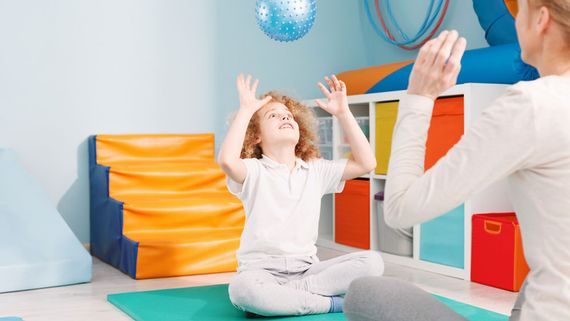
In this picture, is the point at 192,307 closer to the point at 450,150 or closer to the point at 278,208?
the point at 278,208

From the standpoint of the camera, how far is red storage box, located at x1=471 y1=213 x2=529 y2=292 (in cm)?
257

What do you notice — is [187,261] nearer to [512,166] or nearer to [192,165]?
[192,165]

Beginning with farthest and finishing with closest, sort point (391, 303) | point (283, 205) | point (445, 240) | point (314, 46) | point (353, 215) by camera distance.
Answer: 1. point (314, 46)
2. point (353, 215)
3. point (445, 240)
4. point (283, 205)
5. point (391, 303)

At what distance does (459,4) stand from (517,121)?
3056 millimetres

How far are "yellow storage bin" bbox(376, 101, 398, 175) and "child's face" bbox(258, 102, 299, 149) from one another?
1011 millimetres

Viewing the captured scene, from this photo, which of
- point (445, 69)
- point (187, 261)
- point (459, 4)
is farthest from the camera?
point (459, 4)

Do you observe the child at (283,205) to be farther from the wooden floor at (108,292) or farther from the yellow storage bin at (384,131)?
the yellow storage bin at (384,131)

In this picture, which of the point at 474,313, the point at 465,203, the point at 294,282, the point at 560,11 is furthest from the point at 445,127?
the point at 560,11

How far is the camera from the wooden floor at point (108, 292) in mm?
2213

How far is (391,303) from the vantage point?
3.44ft

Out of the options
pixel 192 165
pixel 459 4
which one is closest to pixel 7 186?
pixel 192 165

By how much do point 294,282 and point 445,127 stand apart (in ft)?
3.66

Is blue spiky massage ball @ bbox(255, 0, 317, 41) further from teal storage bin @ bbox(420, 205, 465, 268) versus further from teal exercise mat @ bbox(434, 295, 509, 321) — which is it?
teal exercise mat @ bbox(434, 295, 509, 321)

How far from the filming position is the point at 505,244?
8.55 ft
